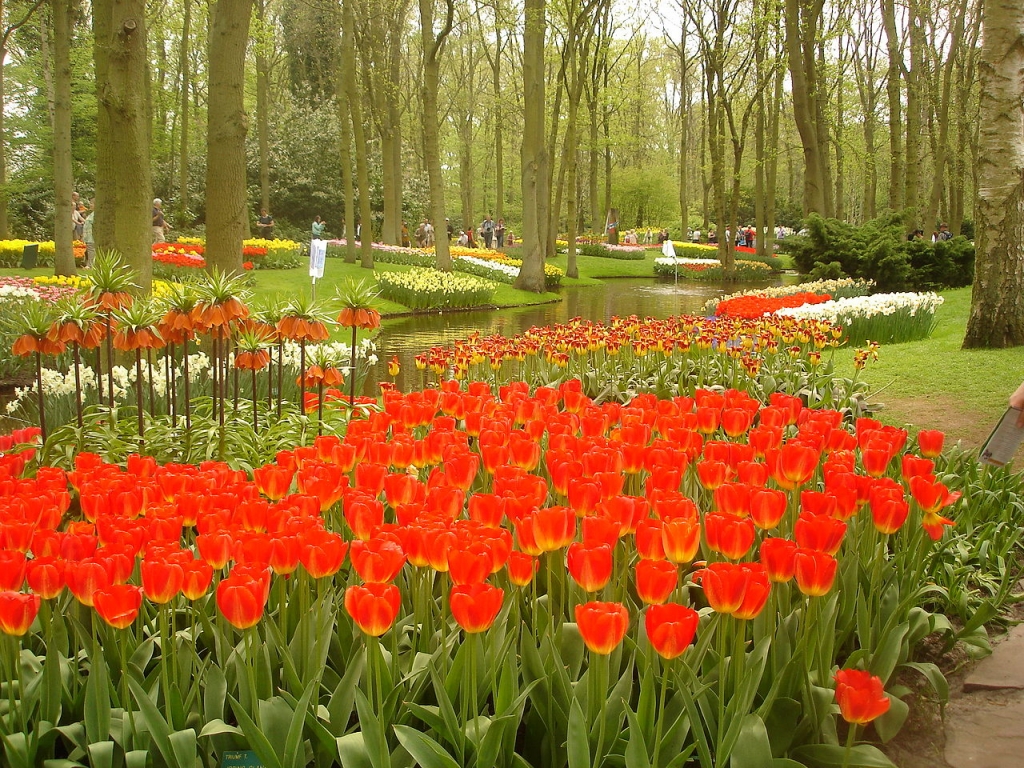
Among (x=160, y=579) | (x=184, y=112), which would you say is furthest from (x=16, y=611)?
(x=184, y=112)

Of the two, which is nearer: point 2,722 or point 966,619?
point 2,722

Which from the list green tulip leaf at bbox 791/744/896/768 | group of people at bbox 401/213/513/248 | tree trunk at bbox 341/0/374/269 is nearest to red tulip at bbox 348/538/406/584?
green tulip leaf at bbox 791/744/896/768

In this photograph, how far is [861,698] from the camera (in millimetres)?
1570

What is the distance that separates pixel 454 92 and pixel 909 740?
41315 mm

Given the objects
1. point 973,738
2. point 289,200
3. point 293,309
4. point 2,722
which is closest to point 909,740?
point 973,738

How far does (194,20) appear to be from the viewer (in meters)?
30.0

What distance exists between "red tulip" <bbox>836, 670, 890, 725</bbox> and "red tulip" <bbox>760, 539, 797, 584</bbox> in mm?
332

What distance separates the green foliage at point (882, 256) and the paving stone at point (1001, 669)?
1442cm

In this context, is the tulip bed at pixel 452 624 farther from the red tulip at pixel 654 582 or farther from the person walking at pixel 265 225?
the person walking at pixel 265 225

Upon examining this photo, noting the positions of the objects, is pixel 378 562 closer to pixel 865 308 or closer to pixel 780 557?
pixel 780 557

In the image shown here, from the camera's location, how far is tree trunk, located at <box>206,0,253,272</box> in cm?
875

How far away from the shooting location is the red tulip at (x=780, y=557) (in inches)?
75.3

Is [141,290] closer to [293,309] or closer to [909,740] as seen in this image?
[293,309]

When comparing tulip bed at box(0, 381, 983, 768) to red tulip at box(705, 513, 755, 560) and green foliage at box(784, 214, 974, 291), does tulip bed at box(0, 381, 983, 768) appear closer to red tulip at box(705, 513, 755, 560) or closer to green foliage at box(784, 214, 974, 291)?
red tulip at box(705, 513, 755, 560)
